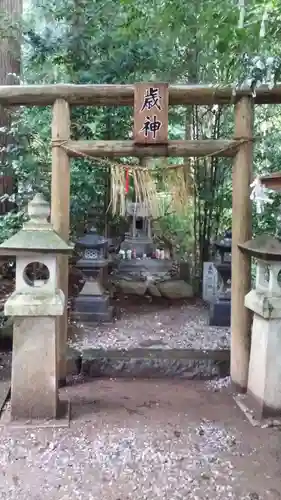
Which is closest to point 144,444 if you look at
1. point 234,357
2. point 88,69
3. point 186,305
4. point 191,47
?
point 234,357

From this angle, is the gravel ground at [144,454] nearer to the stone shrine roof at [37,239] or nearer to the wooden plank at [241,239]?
the wooden plank at [241,239]

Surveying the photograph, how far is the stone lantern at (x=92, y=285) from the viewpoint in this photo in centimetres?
646

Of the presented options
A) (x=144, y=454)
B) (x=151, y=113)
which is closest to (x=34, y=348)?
→ (x=144, y=454)

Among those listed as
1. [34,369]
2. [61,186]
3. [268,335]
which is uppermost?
[61,186]

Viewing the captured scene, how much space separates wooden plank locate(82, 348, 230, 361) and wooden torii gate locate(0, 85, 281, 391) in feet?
1.91

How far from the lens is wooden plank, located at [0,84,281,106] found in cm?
432

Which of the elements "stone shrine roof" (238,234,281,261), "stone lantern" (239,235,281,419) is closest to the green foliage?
"stone shrine roof" (238,234,281,261)

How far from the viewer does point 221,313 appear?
6.34 m

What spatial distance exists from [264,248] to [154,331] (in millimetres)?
2427

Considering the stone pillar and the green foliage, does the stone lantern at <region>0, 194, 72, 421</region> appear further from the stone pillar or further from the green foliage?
the green foliage

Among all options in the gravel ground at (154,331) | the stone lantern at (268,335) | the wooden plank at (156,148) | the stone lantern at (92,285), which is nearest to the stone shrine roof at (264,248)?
the stone lantern at (268,335)

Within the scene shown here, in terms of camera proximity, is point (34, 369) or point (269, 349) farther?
point (269, 349)

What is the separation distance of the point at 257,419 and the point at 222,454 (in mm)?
667

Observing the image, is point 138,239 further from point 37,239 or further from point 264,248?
point 37,239
